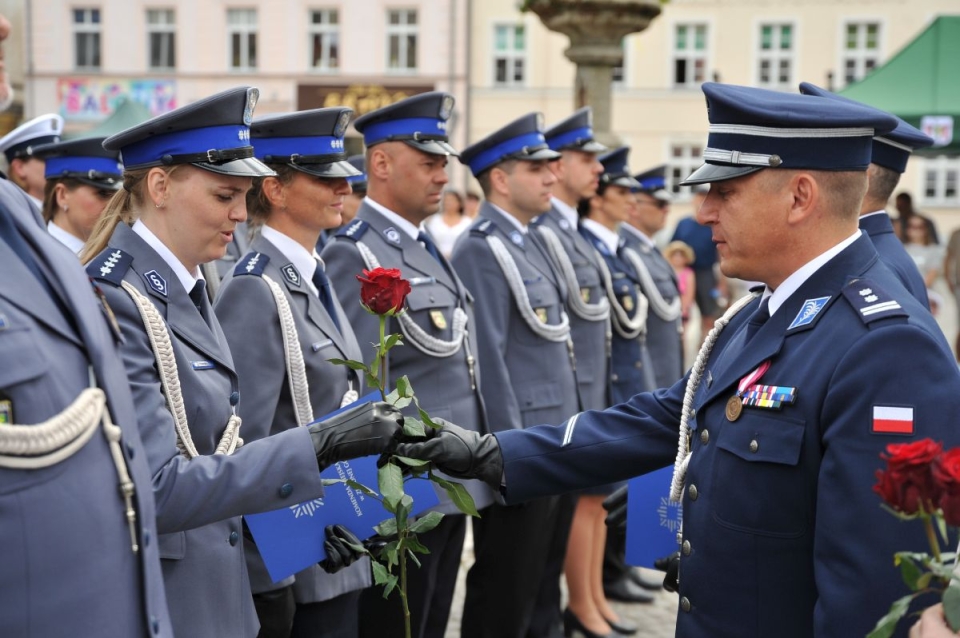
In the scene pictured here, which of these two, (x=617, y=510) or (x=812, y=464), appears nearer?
(x=812, y=464)

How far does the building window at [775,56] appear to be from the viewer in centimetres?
3009

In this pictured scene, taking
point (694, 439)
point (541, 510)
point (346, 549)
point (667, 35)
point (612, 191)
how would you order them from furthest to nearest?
1. point (667, 35)
2. point (612, 191)
3. point (541, 510)
4. point (346, 549)
5. point (694, 439)

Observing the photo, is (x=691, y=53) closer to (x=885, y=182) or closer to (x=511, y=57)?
(x=511, y=57)

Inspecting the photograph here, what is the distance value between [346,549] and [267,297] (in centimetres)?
83

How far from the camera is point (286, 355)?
11.8 feet

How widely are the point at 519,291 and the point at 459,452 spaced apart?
2.16 meters

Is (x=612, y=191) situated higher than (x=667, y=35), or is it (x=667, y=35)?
(x=667, y=35)

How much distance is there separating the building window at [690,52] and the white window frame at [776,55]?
132 centimetres

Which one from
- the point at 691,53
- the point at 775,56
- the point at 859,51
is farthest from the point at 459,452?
the point at 859,51

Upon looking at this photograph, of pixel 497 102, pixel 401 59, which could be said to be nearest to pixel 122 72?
pixel 401 59

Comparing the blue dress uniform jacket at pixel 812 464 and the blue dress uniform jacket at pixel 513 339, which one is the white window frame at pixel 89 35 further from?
the blue dress uniform jacket at pixel 812 464

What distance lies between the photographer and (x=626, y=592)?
6.48 m

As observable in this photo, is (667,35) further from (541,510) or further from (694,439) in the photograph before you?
(694,439)

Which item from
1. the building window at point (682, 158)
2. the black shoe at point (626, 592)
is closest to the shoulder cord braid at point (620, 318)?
the black shoe at point (626, 592)
